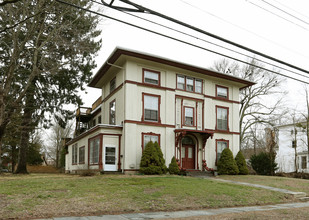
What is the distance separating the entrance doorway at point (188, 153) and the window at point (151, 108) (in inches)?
128

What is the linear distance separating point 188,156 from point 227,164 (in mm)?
3080

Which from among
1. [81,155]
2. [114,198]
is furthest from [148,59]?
[114,198]

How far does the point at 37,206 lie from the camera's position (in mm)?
9555

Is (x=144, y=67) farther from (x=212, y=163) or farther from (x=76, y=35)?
(x=212, y=163)

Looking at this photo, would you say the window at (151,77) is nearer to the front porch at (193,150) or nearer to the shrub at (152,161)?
the front porch at (193,150)

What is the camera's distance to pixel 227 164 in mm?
23609

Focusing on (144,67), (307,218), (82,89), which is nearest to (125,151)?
(144,67)

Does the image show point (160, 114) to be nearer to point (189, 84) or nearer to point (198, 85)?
point (189, 84)

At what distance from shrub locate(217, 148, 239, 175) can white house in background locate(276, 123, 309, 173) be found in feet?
73.1

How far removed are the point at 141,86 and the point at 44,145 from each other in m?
52.8

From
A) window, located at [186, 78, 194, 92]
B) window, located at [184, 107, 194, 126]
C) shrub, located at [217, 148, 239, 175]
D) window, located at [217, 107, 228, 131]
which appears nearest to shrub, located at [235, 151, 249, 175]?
shrub, located at [217, 148, 239, 175]

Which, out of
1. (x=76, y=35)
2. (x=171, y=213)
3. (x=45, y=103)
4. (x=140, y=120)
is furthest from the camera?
(x=45, y=103)

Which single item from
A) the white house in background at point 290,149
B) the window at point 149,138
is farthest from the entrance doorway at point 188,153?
the white house in background at point 290,149

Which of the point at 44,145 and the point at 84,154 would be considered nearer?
the point at 84,154
